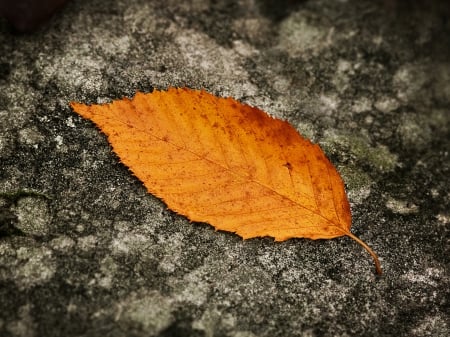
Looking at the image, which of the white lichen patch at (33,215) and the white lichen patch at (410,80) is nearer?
the white lichen patch at (33,215)

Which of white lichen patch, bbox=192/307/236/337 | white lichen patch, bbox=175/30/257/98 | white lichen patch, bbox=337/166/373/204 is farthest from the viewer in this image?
white lichen patch, bbox=175/30/257/98

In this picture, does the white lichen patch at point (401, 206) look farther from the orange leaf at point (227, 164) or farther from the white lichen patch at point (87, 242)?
the white lichen patch at point (87, 242)

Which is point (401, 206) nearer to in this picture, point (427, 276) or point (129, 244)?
point (427, 276)

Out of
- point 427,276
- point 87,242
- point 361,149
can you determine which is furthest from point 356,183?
point 87,242

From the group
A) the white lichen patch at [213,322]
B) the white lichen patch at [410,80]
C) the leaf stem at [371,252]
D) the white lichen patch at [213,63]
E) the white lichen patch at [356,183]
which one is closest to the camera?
the white lichen patch at [213,322]

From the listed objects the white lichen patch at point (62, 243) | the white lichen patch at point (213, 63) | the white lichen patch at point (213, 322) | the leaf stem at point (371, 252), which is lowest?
the white lichen patch at point (213, 322)

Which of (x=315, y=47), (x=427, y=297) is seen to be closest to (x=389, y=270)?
(x=427, y=297)

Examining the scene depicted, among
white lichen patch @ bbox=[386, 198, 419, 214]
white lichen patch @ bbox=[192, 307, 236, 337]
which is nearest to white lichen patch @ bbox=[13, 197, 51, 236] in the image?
white lichen patch @ bbox=[192, 307, 236, 337]

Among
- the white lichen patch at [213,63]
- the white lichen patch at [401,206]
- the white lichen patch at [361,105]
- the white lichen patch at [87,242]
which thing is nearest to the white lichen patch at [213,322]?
the white lichen patch at [87,242]

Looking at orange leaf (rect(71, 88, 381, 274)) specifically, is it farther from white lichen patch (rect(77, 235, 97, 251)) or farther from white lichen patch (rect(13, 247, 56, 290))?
white lichen patch (rect(13, 247, 56, 290))
